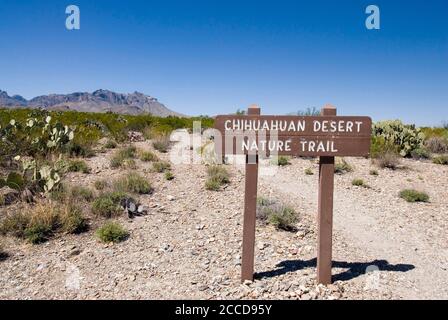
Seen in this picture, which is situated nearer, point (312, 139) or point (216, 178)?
point (312, 139)

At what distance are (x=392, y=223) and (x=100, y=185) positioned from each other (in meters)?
6.19

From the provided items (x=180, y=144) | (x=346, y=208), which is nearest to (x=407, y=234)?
(x=346, y=208)

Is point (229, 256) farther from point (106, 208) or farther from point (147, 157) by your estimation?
point (147, 157)

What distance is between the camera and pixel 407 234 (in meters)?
6.78

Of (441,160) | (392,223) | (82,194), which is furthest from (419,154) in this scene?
(82,194)

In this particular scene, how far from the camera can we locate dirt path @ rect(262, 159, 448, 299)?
16.5 feet

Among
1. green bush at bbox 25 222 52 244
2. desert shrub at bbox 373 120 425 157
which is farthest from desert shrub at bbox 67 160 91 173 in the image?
desert shrub at bbox 373 120 425 157

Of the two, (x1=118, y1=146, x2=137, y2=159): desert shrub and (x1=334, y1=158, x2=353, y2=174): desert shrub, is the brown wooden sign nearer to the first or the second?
(x1=334, y1=158, x2=353, y2=174): desert shrub

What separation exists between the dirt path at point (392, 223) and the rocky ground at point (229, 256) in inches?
0.9

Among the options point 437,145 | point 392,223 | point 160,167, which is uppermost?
point 437,145

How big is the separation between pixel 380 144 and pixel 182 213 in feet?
Result: 30.2

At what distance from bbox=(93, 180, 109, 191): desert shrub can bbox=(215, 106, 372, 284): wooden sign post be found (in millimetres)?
4756

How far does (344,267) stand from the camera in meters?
5.29
